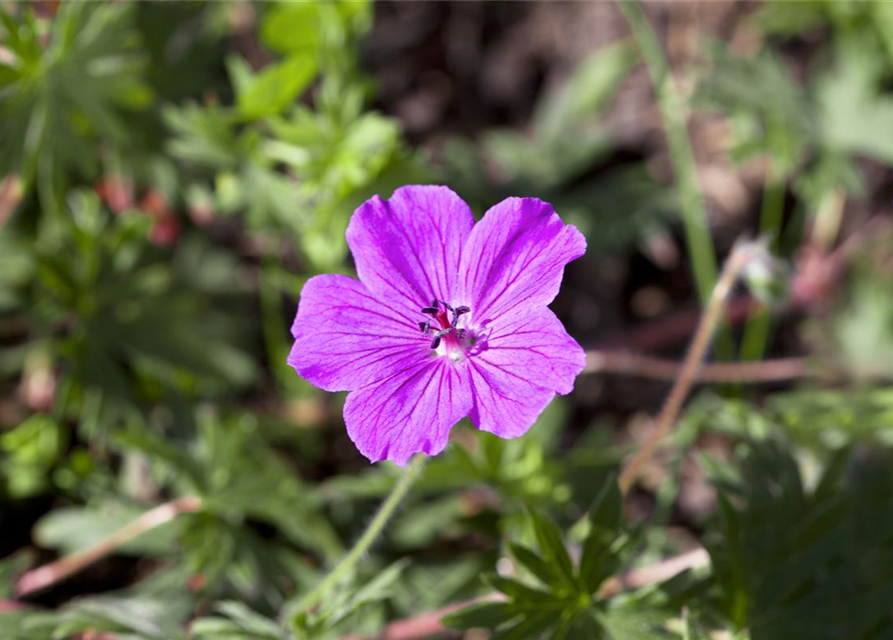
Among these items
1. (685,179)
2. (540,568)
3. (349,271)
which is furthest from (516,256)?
(685,179)

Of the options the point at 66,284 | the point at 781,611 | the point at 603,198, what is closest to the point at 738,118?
the point at 603,198

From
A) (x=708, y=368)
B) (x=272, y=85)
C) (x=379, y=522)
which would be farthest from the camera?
(x=708, y=368)

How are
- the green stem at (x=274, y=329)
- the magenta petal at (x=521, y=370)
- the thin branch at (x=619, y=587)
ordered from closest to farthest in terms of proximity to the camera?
the magenta petal at (x=521, y=370), the thin branch at (x=619, y=587), the green stem at (x=274, y=329)

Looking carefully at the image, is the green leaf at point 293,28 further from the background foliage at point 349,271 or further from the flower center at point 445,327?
the flower center at point 445,327

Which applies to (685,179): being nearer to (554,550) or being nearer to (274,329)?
(274,329)

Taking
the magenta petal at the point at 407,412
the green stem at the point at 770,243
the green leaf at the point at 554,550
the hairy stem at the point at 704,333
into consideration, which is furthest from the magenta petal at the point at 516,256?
the green stem at the point at 770,243

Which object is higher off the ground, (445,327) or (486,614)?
(445,327)

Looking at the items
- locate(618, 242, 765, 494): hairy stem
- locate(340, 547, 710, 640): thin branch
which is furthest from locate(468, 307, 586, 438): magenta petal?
locate(340, 547, 710, 640): thin branch

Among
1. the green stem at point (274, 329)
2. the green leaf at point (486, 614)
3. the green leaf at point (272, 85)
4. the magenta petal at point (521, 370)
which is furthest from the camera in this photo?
the green stem at point (274, 329)
